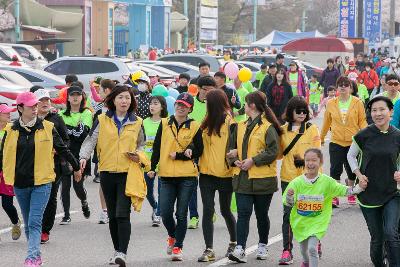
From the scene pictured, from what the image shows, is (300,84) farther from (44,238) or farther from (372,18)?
(372,18)

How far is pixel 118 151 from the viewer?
32.2ft

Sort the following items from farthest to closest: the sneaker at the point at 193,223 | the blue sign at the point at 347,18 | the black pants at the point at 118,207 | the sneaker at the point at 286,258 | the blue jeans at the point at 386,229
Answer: the blue sign at the point at 347,18, the sneaker at the point at 193,223, the sneaker at the point at 286,258, the black pants at the point at 118,207, the blue jeans at the point at 386,229

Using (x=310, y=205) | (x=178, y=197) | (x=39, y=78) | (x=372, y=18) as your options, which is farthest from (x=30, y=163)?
(x=372, y=18)

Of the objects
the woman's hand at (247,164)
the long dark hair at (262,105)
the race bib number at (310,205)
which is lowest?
the race bib number at (310,205)

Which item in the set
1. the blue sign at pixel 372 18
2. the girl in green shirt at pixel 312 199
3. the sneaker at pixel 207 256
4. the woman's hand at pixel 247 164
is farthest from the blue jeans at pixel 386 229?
the blue sign at pixel 372 18

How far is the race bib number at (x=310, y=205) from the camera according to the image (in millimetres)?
9242

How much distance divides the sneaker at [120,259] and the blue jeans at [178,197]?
2.46 feet

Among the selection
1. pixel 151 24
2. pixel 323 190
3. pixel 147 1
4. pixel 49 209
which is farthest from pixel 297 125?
pixel 151 24

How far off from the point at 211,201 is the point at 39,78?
1652 cm

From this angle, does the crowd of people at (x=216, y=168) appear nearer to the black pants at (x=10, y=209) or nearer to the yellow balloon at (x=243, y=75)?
the black pants at (x=10, y=209)

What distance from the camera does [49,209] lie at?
11.2m

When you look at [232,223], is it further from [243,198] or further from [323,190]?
[323,190]

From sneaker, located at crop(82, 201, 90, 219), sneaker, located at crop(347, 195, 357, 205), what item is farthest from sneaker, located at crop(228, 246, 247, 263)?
sneaker, located at crop(347, 195, 357, 205)

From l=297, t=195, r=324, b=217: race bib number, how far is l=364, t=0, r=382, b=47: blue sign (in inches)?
2365
